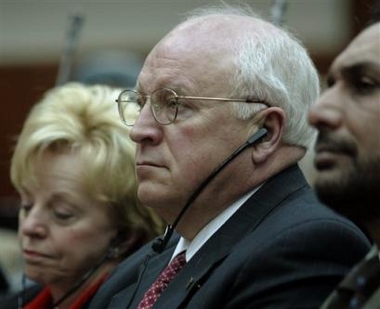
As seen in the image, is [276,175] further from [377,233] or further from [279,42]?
[377,233]

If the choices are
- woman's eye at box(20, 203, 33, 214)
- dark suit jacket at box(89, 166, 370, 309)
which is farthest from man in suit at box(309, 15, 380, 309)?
woman's eye at box(20, 203, 33, 214)

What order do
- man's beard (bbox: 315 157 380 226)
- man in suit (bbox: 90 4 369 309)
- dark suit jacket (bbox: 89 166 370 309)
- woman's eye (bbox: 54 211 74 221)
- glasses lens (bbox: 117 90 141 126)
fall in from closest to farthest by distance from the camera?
man's beard (bbox: 315 157 380 226) → dark suit jacket (bbox: 89 166 370 309) → man in suit (bbox: 90 4 369 309) → glasses lens (bbox: 117 90 141 126) → woman's eye (bbox: 54 211 74 221)

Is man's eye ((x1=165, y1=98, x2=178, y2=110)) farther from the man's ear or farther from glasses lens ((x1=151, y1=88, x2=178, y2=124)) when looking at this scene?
the man's ear

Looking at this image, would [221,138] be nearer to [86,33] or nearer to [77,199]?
[77,199]

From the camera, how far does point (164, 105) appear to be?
3305mm

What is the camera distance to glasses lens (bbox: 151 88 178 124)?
3.29 m

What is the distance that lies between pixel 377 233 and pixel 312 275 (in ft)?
0.82

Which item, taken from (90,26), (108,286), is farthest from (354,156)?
(90,26)

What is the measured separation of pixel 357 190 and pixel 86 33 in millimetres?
7877

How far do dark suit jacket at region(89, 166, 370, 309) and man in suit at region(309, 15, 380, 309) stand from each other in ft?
0.70

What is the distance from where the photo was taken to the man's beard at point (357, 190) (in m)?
2.67

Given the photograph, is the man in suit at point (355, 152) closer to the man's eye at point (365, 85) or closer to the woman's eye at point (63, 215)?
the man's eye at point (365, 85)

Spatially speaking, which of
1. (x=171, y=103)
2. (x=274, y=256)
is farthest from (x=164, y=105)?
(x=274, y=256)

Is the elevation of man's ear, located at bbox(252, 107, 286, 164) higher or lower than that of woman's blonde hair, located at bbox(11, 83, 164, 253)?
higher
